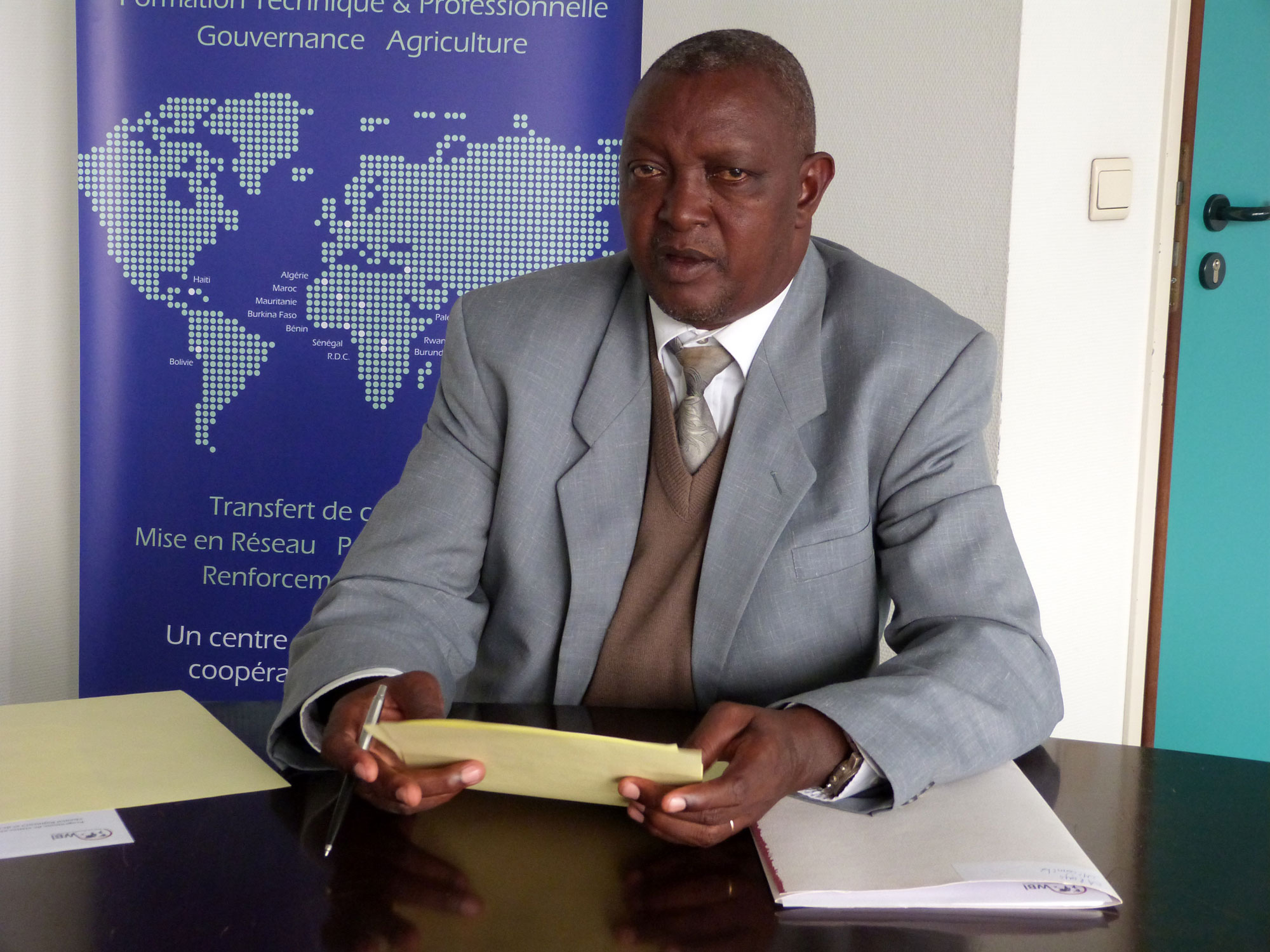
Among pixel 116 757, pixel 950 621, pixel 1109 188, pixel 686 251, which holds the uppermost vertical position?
pixel 1109 188

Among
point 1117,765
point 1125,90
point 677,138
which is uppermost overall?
point 1125,90

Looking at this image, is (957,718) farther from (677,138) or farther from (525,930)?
(677,138)

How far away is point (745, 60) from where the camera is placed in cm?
143

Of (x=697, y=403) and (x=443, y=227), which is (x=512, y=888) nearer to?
(x=697, y=403)

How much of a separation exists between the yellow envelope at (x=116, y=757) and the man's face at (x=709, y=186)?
777 millimetres

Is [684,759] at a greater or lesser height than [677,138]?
lesser

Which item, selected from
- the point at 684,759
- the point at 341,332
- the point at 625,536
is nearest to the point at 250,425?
the point at 341,332

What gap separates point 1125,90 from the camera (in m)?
2.69

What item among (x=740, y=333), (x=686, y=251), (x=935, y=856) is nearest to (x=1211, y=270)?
(x=740, y=333)

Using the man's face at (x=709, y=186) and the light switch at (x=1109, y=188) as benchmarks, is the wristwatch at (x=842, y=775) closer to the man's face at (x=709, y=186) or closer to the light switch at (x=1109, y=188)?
the man's face at (x=709, y=186)

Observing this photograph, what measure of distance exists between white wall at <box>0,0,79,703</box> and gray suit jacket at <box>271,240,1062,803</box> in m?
1.97

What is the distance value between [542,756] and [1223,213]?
2.66m

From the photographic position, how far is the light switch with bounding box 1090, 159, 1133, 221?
264 cm

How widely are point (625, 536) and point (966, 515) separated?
16.9 inches
